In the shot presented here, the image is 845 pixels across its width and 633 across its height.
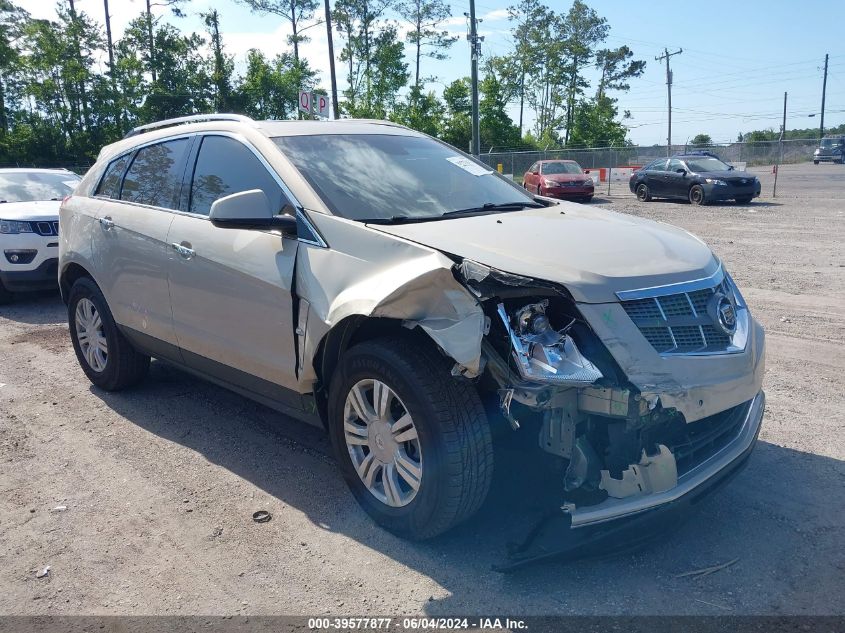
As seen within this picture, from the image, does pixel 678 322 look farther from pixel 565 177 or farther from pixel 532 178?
Result: pixel 532 178

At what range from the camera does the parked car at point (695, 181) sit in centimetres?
2122

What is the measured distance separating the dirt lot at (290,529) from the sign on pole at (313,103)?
32.1 feet

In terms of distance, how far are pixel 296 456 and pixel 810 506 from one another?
111 inches

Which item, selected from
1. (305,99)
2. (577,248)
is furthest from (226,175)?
(305,99)

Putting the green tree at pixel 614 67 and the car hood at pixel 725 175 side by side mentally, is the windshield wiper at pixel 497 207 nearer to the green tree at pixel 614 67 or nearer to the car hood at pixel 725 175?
the car hood at pixel 725 175

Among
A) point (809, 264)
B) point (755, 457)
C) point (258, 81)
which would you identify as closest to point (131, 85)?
point (258, 81)

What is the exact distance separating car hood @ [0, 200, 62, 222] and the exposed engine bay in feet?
26.4

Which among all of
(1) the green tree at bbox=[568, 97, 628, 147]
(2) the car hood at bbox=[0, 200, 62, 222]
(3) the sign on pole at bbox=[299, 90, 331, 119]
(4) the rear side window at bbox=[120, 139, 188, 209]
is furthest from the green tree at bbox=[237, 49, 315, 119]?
(4) the rear side window at bbox=[120, 139, 188, 209]

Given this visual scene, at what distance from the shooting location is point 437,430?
301cm

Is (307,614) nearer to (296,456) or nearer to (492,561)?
(492,561)

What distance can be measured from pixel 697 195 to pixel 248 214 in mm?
20660

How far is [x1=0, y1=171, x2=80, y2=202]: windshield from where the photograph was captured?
10234mm

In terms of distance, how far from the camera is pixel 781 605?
9.43ft

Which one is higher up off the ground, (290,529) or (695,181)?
(695,181)
